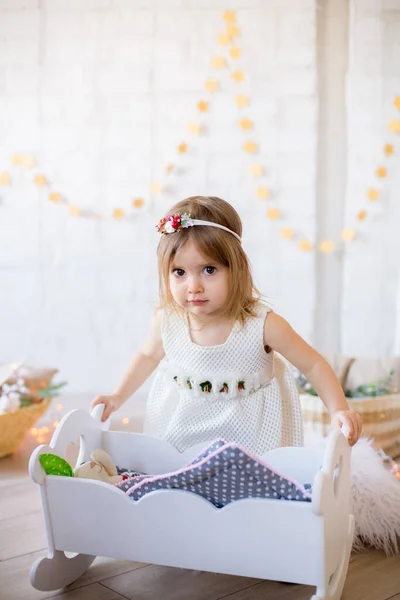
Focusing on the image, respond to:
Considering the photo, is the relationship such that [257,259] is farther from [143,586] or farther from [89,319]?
[143,586]

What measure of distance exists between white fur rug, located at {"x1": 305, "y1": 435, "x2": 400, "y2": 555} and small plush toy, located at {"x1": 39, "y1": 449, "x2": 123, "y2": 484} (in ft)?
1.72

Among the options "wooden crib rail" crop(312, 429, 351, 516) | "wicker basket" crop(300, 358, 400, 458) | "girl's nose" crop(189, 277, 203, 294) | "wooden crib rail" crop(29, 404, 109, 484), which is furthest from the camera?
"wicker basket" crop(300, 358, 400, 458)

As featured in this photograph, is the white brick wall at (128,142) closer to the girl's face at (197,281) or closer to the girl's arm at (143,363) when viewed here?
the girl's arm at (143,363)

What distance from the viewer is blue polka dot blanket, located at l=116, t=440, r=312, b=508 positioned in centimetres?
110

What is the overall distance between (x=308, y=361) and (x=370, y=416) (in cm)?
70

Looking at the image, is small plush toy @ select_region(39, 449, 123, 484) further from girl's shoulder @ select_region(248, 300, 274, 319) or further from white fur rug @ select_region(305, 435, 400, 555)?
white fur rug @ select_region(305, 435, 400, 555)

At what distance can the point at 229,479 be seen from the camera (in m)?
1.13

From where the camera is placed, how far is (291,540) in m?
1.11

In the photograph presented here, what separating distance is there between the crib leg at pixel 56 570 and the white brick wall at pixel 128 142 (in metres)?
1.16

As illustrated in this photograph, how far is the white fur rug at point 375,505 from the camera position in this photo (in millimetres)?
1500

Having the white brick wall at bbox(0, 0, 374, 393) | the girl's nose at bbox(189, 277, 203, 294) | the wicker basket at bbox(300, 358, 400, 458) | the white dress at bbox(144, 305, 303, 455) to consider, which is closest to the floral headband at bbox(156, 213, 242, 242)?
the girl's nose at bbox(189, 277, 203, 294)

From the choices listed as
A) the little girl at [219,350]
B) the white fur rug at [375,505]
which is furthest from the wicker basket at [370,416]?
the little girl at [219,350]

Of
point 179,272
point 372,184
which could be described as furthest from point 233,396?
point 372,184

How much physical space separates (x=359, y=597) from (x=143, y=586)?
1.24ft
